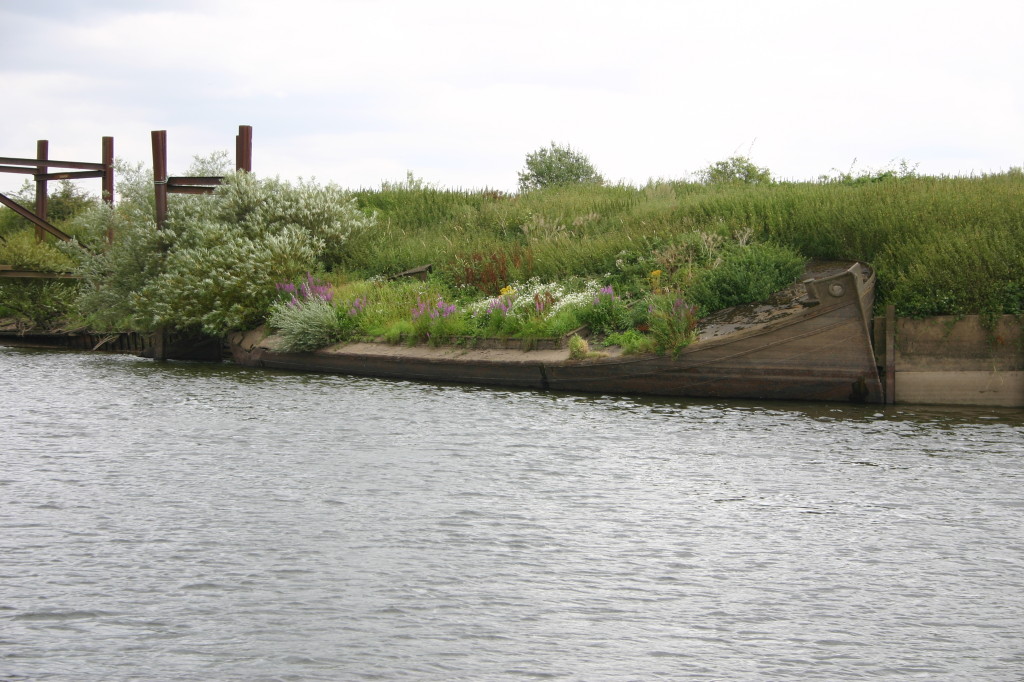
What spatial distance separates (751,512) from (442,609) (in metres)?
3.64

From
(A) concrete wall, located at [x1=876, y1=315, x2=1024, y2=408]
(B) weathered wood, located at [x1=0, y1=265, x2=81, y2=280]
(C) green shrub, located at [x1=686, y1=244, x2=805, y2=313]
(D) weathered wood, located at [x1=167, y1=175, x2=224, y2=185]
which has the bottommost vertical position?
(A) concrete wall, located at [x1=876, y1=315, x2=1024, y2=408]

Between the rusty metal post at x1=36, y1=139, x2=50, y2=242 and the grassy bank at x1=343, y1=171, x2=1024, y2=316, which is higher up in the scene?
the rusty metal post at x1=36, y1=139, x2=50, y2=242

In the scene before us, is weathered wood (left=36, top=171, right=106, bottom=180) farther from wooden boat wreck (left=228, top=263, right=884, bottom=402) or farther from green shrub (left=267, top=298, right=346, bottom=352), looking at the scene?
wooden boat wreck (left=228, top=263, right=884, bottom=402)

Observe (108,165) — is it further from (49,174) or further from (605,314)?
(605,314)

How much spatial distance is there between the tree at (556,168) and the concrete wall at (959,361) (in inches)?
1525

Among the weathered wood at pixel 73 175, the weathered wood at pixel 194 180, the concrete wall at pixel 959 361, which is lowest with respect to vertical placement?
the concrete wall at pixel 959 361

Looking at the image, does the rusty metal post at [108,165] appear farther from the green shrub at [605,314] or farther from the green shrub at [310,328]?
the green shrub at [605,314]

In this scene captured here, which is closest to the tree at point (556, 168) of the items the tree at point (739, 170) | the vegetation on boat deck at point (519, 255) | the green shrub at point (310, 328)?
the tree at point (739, 170)

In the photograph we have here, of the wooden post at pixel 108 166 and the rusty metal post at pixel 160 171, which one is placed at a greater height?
the wooden post at pixel 108 166

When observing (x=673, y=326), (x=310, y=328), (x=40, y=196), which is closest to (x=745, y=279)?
(x=673, y=326)

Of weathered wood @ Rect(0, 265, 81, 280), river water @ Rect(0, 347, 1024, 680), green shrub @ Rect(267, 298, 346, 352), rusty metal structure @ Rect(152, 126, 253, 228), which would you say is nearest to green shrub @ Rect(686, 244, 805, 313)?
river water @ Rect(0, 347, 1024, 680)

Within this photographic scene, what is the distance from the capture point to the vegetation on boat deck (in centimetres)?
1855

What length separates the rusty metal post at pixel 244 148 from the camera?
29969 millimetres

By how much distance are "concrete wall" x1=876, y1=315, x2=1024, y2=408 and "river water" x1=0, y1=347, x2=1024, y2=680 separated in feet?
5.88
